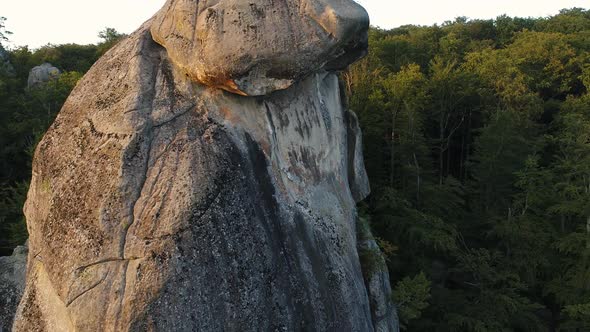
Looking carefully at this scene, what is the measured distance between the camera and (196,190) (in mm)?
6262

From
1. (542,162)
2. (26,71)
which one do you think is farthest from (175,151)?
(26,71)

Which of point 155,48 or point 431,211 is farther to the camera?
point 431,211

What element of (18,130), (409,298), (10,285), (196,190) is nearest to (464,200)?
(409,298)

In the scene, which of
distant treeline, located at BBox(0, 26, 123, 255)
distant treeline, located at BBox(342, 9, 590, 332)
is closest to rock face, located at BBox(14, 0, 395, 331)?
distant treeline, located at BBox(342, 9, 590, 332)

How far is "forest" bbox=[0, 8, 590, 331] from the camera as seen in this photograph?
603 inches

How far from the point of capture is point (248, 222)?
6465 millimetres

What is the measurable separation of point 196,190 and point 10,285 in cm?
651

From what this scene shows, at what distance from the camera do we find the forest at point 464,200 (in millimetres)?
15305

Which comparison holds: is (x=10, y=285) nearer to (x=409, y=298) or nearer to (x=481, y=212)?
(x=409, y=298)

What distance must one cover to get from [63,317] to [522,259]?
14.1m

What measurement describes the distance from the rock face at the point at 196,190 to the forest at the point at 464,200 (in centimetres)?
307

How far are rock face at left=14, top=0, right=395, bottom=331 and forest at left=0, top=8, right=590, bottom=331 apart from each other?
10.1 feet

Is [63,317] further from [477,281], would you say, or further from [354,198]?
[477,281]

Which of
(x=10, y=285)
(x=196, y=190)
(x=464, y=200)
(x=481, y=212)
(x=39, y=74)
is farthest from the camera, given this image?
(x=39, y=74)
